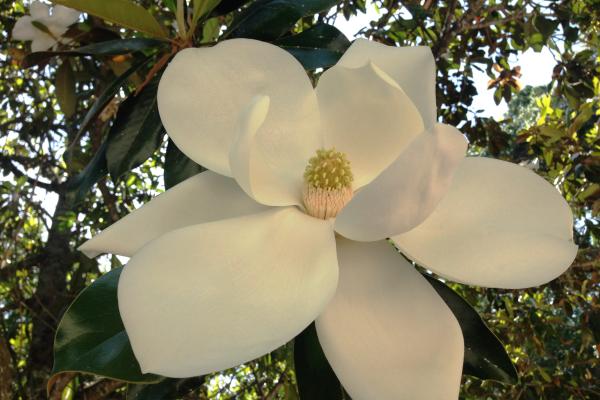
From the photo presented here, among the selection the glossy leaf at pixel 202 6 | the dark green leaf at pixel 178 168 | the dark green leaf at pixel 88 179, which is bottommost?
the dark green leaf at pixel 88 179

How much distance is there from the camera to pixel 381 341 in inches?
21.4

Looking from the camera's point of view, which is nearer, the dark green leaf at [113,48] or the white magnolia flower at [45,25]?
the dark green leaf at [113,48]

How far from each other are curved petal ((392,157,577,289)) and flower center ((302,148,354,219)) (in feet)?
0.36

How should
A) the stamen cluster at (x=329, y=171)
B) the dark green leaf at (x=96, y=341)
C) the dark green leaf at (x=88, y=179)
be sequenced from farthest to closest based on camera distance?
the dark green leaf at (x=88, y=179) → the stamen cluster at (x=329, y=171) → the dark green leaf at (x=96, y=341)

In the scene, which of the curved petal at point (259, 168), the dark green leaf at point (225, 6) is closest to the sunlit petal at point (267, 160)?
the curved petal at point (259, 168)

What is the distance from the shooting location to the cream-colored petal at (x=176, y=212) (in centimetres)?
60

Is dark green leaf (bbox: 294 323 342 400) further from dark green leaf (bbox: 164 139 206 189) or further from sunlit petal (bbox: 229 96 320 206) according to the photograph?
dark green leaf (bbox: 164 139 206 189)

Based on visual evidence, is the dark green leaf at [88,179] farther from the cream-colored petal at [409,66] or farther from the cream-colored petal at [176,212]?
the cream-colored petal at [409,66]

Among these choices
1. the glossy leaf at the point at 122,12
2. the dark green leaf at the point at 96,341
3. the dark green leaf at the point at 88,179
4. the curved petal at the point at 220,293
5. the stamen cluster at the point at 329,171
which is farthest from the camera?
the dark green leaf at the point at 88,179

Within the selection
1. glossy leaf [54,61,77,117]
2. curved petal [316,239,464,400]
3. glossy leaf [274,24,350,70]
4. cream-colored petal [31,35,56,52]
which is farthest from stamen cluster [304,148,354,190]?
cream-colored petal [31,35,56,52]

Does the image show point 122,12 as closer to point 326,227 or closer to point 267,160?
point 267,160

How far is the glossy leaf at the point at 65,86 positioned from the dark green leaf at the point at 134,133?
52 cm

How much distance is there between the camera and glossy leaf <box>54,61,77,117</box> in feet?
4.26

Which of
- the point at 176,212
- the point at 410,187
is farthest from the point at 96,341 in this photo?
the point at 410,187
